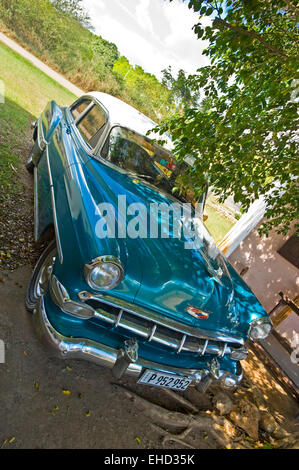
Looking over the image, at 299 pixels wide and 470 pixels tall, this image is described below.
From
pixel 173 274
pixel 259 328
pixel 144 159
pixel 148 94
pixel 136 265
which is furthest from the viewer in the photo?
pixel 148 94

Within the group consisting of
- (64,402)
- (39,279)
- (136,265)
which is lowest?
(64,402)

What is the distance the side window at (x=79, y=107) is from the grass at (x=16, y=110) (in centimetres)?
138

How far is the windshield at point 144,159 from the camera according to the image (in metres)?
2.87

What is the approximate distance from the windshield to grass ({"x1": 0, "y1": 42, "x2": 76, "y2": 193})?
203 centimetres

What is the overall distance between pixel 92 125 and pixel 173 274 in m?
2.04

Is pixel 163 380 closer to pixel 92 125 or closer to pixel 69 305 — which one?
pixel 69 305

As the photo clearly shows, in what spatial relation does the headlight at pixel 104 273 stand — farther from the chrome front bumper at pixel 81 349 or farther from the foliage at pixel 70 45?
the foliage at pixel 70 45

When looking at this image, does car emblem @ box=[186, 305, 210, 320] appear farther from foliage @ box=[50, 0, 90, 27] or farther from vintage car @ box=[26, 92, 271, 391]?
foliage @ box=[50, 0, 90, 27]

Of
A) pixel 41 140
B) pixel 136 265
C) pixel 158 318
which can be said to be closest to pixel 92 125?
pixel 41 140

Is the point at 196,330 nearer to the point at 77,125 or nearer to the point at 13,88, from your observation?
the point at 77,125

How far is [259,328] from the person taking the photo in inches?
94.6

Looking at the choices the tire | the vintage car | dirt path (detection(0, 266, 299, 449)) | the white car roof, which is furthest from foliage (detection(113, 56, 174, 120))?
dirt path (detection(0, 266, 299, 449))
